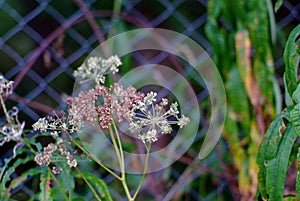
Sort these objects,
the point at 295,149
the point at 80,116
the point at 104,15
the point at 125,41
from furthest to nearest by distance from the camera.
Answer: the point at 104,15, the point at 125,41, the point at 295,149, the point at 80,116

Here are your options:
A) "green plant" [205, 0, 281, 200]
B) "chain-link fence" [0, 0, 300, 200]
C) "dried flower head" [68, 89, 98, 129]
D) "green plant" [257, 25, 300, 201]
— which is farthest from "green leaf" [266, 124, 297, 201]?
"chain-link fence" [0, 0, 300, 200]

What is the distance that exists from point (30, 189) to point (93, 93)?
0.77m

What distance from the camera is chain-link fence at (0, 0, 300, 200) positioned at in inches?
70.6

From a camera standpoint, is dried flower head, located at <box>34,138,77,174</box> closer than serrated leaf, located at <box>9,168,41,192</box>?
Yes

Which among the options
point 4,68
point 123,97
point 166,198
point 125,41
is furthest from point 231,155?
point 123,97

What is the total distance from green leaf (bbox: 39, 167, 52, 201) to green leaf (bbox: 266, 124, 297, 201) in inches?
15.3

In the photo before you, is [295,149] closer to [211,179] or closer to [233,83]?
[233,83]

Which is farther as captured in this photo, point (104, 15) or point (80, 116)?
point (104, 15)

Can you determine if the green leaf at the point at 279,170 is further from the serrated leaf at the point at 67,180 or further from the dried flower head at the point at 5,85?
the dried flower head at the point at 5,85

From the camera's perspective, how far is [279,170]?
1.12 meters

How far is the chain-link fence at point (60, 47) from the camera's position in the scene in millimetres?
1794

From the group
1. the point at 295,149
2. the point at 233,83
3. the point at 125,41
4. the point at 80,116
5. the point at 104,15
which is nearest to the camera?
the point at 80,116

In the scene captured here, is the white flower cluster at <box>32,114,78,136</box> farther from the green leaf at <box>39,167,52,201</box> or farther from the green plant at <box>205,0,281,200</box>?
the green plant at <box>205,0,281,200</box>

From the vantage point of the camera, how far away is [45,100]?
1862 millimetres
